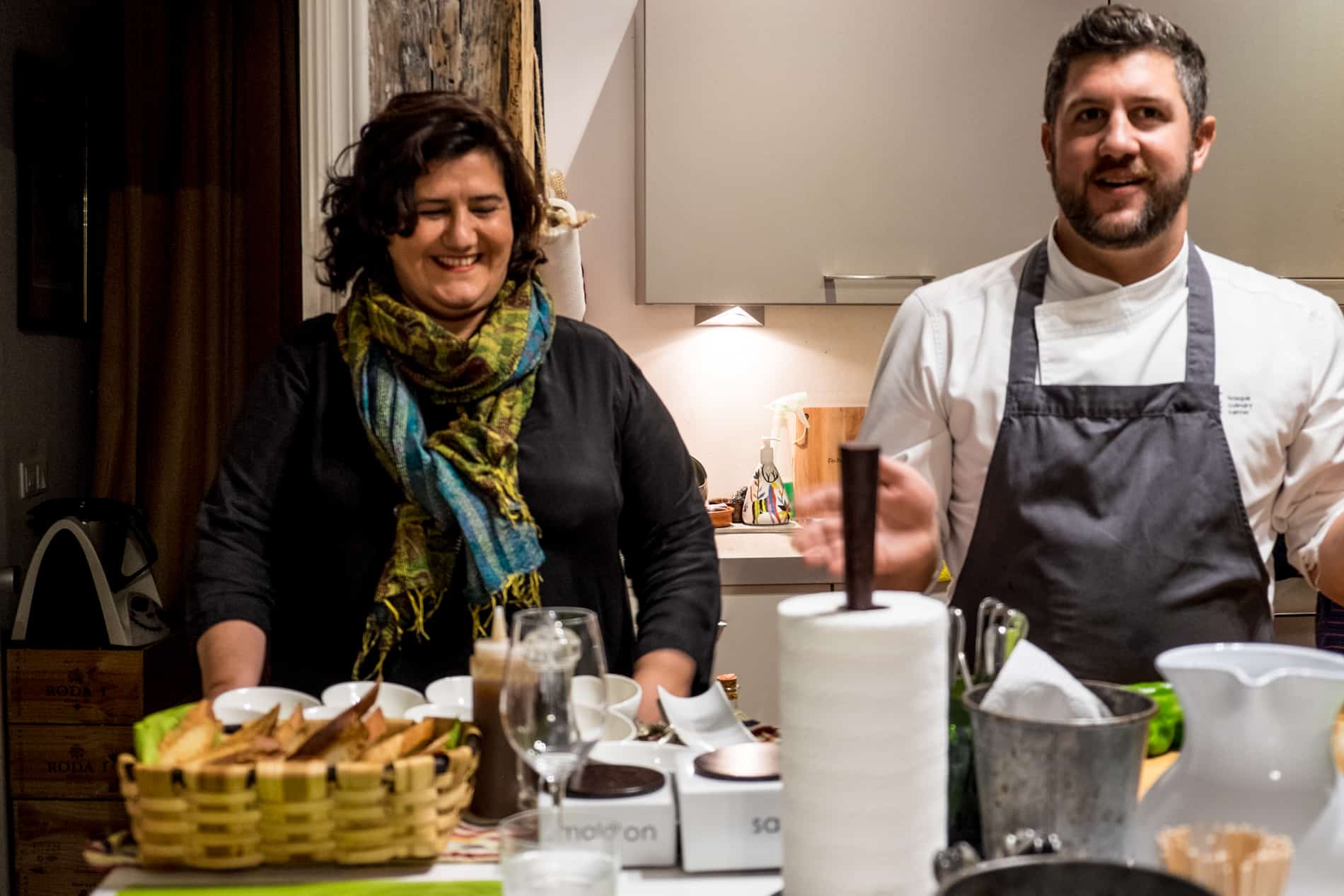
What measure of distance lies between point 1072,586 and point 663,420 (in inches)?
22.3

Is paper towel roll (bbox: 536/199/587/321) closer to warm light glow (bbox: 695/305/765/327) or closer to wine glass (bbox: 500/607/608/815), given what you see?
warm light glow (bbox: 695/305/765/327)

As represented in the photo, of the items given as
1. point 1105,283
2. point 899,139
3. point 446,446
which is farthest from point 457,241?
point 899,139

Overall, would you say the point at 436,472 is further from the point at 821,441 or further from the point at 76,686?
the point at 821,441

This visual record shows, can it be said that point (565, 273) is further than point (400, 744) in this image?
Yes

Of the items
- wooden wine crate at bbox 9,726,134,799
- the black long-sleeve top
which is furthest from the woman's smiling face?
wooden wine crate at bbox 9,726,134,799

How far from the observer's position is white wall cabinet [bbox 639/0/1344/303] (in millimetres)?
2895

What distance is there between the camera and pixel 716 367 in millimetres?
3279

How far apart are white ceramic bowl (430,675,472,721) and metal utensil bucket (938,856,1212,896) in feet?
2.11

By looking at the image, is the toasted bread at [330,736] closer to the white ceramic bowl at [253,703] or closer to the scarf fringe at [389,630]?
the white ceramic bowl at [253,703]

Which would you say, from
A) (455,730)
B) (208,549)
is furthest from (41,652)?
(455,730)

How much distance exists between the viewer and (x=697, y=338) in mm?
3271

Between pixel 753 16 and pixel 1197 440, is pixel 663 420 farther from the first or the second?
pixel 753 16

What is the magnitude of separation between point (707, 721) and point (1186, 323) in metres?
0.88

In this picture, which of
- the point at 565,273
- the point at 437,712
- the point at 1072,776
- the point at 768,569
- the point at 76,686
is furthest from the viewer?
the point at 768,569
